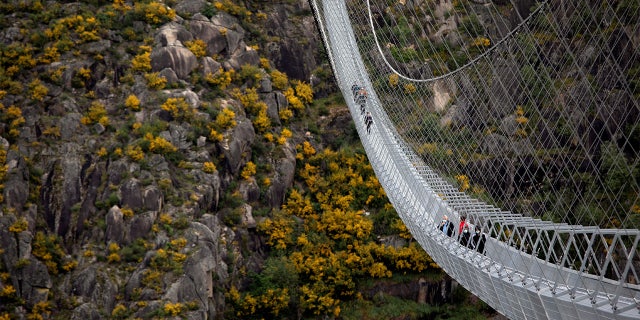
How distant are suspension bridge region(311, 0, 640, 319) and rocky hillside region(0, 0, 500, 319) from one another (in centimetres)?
195

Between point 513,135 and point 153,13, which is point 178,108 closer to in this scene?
point 153,13

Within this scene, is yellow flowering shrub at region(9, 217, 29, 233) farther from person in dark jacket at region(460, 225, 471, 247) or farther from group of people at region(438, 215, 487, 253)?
person in dark jacket at region(460, 225, 471, 247)

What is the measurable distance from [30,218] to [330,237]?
6536 mm

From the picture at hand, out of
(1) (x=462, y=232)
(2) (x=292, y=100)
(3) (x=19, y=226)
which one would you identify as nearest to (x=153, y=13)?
(2) (x=292, y=100)

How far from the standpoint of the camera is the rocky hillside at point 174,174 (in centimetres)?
2039

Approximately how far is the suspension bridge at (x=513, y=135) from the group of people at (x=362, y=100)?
81 millimetres

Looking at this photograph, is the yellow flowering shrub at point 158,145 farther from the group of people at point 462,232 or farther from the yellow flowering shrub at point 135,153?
the group of people at point 462,232

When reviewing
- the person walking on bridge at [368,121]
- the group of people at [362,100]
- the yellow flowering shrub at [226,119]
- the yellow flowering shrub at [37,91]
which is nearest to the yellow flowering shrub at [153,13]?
the yellow flowering shrub at [226,119]

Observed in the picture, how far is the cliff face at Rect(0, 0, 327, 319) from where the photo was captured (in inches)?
799

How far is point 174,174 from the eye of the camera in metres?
22.2

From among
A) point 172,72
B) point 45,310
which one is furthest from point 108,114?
point 45,310

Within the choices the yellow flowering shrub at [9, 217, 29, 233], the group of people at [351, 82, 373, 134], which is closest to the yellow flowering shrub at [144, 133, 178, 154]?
the yellow flowering shrub at [9, 217, 29, 233]

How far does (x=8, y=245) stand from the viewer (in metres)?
20.3

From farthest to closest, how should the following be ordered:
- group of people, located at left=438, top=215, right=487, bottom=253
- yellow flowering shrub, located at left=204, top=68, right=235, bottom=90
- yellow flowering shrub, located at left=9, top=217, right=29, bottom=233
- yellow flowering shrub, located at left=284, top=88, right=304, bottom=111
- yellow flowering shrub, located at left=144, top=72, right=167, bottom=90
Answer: yellow flowering shrub, located at left=284, top=88, right=304, bottom=111
yellow flowering shrub, located at left=204, top=68, right=235, bottom=90
yellow flowering shrub, located at left=144, top=72, right=167, bottom=90
yellow flowering shrub, located at left=9, top=217, right=29, bottom=233
group of people, located at left=438, top=215, right=487, bottom=253
